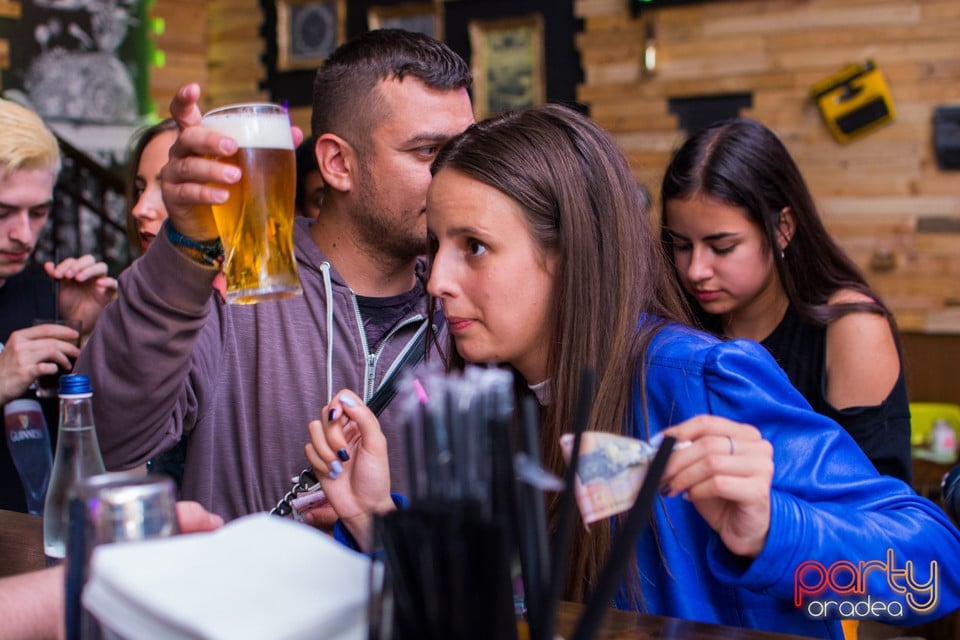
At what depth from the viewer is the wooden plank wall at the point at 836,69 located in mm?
5125

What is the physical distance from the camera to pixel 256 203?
122 centimetres

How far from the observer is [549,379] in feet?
4.91

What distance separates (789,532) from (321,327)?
119 cm

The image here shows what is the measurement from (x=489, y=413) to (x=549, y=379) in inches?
34.4

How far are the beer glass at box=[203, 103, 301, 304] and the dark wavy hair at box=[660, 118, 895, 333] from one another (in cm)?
153

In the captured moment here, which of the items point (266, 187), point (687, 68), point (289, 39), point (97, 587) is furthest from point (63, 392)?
point (289, 39)

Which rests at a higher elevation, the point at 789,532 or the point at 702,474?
the point at 702,474

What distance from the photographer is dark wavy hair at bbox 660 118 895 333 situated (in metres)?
2.47

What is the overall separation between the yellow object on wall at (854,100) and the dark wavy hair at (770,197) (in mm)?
2963

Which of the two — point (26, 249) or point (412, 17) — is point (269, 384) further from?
point (412, 17)

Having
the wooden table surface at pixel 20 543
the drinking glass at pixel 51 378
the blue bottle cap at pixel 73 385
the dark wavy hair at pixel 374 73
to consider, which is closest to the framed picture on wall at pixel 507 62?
the dark wavy hair at pixel 374 73

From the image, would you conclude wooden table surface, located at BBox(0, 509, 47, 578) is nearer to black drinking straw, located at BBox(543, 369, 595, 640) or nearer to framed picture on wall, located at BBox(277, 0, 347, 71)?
black drinking straw, located at BBox(543, 369, 595, 640)

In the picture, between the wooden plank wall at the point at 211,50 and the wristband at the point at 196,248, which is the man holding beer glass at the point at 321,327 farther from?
the wooden plank wall at the point at 211,50

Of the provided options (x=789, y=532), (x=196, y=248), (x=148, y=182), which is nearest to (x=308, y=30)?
(x=148, y=182)
